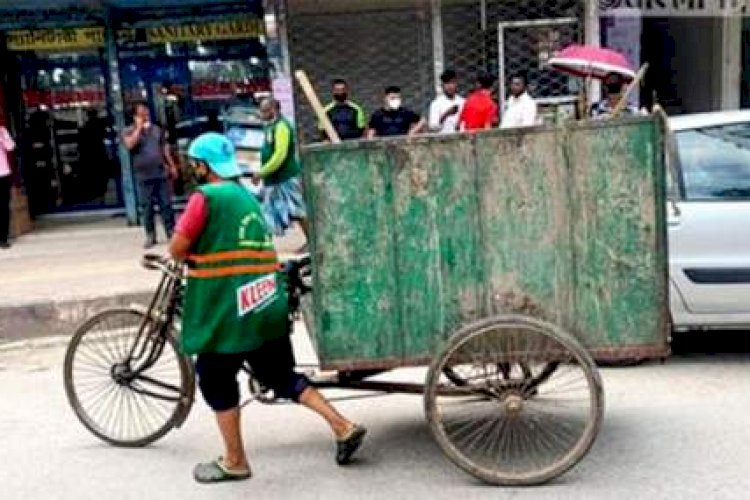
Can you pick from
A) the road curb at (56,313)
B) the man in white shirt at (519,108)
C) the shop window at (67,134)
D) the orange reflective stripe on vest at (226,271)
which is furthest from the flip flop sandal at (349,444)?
the shop window at (67,134)

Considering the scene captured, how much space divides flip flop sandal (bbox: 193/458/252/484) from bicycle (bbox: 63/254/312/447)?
1.19ft

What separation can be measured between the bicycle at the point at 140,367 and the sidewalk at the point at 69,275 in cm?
291

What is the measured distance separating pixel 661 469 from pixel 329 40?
8.81 m

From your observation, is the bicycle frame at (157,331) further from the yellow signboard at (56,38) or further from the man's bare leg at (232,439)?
the yellow signboard at (56,38)

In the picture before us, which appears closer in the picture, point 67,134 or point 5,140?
point 5,140

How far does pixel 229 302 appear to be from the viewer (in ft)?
13.9

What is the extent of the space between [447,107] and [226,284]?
22.5 ft

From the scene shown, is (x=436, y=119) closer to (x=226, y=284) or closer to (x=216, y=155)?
(x=216, y=155)

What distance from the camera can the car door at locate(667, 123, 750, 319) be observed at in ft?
18.4

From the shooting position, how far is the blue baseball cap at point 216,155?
434cm

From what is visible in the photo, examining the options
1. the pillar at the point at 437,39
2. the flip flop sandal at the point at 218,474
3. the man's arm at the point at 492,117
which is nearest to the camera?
the flip flop sandal at the point at 218,474

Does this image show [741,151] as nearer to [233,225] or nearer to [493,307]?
[493,307]

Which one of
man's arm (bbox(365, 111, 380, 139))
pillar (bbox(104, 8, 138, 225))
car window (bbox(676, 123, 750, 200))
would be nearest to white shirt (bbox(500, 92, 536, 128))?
man's arm (bbox(365, 111, 380, 139))

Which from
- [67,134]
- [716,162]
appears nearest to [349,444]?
[716,162]
